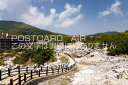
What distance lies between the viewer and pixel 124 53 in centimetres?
10406

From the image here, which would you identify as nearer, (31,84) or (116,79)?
(31,84)

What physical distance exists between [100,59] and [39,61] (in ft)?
85.1

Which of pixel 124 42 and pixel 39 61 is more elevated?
pixel 124 42

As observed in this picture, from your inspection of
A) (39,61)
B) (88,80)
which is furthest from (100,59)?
(88,80)

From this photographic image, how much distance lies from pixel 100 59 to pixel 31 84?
219 feet

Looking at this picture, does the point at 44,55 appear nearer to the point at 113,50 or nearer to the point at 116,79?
the point at 113,50

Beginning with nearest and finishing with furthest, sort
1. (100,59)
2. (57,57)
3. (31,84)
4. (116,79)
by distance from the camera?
(31,84) < (116,79) < (100,59) < (57,57)

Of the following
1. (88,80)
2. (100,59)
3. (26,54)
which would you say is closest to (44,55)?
(26,54)

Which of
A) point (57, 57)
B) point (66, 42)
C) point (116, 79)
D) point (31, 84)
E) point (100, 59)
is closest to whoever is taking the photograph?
point (31, 84)

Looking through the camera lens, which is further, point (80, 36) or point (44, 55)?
point (80, 36)

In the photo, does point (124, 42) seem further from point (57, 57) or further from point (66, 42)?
point (66, 42)

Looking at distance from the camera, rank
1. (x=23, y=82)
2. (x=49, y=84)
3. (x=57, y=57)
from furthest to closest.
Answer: (x=57, y=57) → (x=49, y=84) → (x=23, y=82)

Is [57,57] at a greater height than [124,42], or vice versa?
[124,42]

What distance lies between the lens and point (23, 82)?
91.5 feet
